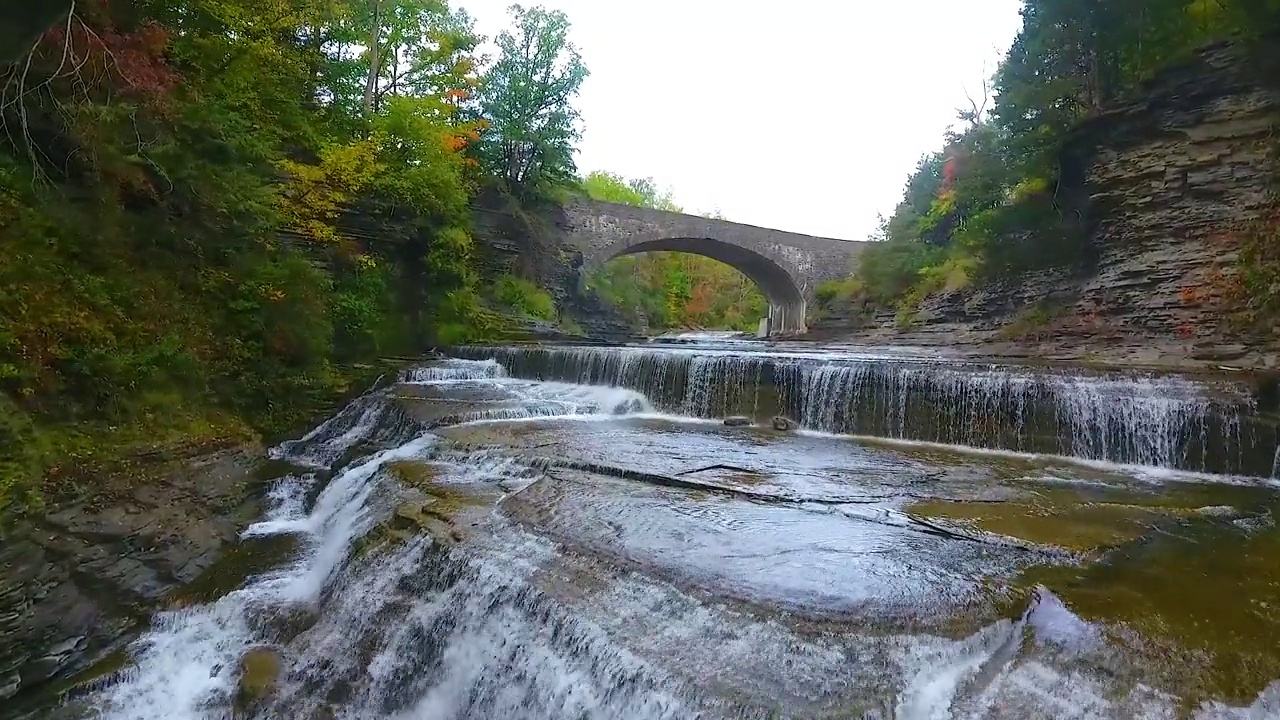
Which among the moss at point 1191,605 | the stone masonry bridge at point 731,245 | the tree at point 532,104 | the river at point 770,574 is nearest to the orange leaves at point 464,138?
the tree at point 532,104

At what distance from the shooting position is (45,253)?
6.05 meters

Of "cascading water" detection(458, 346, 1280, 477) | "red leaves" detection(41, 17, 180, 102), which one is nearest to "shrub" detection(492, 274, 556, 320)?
"cascading water" detection(458, 346, 1280, 477)

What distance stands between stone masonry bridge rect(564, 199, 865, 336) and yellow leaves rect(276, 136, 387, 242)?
895 cm

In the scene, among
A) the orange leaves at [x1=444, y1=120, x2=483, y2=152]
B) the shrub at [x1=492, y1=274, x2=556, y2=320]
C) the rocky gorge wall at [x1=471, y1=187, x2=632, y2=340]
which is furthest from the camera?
the rocky gorge wall at [x1=471, y1=187, x2=632, y2=340]

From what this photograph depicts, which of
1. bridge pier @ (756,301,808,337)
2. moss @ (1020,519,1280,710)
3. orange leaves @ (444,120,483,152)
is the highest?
orange leaves @ (444,120,483,152)

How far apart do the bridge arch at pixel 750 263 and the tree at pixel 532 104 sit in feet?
11.9

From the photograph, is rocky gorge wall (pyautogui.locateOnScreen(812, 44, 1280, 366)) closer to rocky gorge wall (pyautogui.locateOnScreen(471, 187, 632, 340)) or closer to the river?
the river

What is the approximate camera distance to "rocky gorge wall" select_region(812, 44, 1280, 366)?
978cm

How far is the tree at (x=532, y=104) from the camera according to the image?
18750mm

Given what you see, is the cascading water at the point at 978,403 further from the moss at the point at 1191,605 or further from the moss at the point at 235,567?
the moss at the point at 235,567

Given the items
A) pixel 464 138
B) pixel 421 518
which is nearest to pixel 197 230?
pixel 421 518

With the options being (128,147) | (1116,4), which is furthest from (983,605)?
(1116,4)

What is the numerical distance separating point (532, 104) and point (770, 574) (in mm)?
17922

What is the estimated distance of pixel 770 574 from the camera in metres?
3.40
